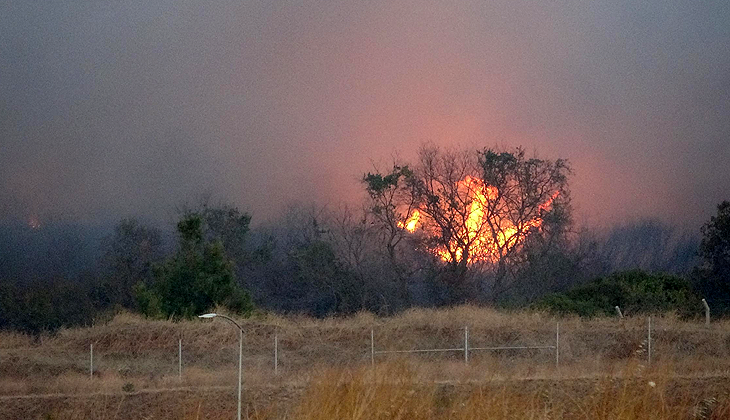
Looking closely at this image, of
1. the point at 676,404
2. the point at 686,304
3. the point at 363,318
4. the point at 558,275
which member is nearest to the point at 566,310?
the point at 686,304

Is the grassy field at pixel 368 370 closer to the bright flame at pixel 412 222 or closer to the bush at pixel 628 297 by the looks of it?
the bush at pixel 628 297

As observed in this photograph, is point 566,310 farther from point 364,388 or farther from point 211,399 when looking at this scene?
point 364,388

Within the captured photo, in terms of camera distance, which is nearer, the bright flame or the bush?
the bush

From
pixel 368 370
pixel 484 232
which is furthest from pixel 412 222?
pixel 368 370

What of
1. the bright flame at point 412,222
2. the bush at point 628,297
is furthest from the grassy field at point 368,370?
the bright flame at point 412,222

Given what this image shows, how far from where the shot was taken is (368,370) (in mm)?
6148

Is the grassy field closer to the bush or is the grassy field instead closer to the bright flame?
the bush

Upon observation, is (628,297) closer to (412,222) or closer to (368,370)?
(412,222)

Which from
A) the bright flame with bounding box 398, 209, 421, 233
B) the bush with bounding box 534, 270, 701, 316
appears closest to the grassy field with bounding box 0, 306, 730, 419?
the bush with bounding box 534, 270, 701, 316

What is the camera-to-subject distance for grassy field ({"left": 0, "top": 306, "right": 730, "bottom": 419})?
5.96m

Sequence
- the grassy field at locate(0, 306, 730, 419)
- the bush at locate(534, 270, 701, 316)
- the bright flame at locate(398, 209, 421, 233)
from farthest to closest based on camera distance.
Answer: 1. the bright flame at locate(398, 209, 421, 233)
2. the bush at locate(534, 270, 701, 316)
3. the grassy field at locate(0, 306, 730, 419)

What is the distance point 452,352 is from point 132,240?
3527 centimetres

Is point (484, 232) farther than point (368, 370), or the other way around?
point (484, 232)

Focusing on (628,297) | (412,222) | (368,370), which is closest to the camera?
(368,370)
